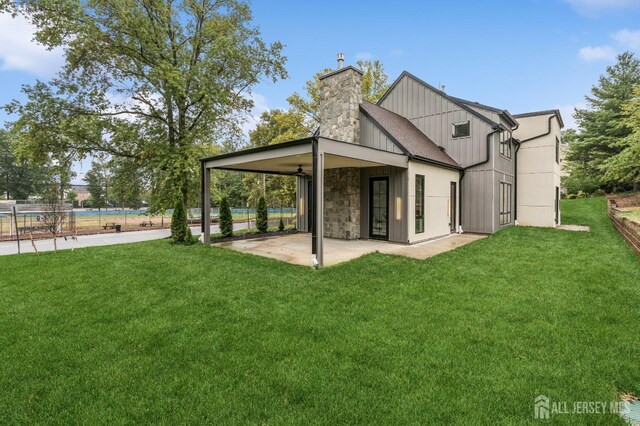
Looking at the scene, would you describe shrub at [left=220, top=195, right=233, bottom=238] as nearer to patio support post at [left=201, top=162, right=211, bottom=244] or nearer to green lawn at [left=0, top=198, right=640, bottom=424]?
patio support post at [left=201, top=162, right=211, bottom=244]

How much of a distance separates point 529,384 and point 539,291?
2.95 meters

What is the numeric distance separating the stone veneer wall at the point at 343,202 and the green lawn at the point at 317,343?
13.6 feet

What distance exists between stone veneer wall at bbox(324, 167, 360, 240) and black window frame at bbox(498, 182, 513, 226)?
6.11 metres

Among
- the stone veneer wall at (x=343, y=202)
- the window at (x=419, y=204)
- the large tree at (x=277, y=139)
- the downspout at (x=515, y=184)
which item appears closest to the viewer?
the window at (x=419, y=204)

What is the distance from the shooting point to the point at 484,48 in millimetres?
13984

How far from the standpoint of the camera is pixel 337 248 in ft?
28.7

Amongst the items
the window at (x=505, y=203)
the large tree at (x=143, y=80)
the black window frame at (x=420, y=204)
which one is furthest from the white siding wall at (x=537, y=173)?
the large tree at (x=143, y=80)

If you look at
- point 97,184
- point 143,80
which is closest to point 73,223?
point 143,80

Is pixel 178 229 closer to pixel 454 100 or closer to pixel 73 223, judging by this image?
pixel 73 223

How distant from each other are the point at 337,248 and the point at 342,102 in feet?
15.8

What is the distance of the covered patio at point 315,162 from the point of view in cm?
645

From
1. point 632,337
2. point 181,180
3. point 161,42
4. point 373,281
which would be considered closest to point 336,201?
point 373,281

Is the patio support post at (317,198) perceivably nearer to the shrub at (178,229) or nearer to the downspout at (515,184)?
the shrub at (178,229)

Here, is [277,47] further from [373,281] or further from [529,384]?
[529,384]
